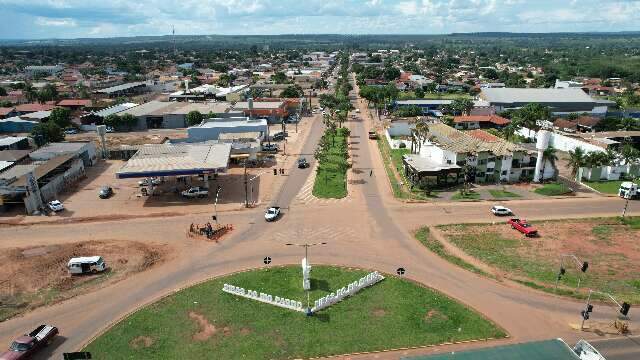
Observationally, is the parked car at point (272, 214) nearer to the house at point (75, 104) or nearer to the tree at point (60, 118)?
the tree at point (60, 118)

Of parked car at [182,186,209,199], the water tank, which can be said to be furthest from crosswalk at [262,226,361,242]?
the water tank

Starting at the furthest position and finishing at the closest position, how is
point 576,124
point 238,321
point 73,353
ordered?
point 576,124 → point 238,321 → point 73,353

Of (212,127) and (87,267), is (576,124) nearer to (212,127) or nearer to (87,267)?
(212,127)

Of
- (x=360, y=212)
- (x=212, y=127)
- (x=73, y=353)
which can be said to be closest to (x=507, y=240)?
(x=360, y=212)

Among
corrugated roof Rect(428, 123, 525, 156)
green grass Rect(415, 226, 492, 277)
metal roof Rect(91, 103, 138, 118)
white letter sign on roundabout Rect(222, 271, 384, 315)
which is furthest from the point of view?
metal roof Rect(91, 103, 138, 118)

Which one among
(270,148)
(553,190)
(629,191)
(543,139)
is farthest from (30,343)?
(629,191)

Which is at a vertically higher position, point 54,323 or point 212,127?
point 212,127

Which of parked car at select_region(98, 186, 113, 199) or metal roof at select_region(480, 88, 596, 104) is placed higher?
metal roof at select_region(480, 88, 596, 104)

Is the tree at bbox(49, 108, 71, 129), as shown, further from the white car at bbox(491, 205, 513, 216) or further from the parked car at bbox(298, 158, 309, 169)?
the white car at bbox(491, 205, 513, 216)
